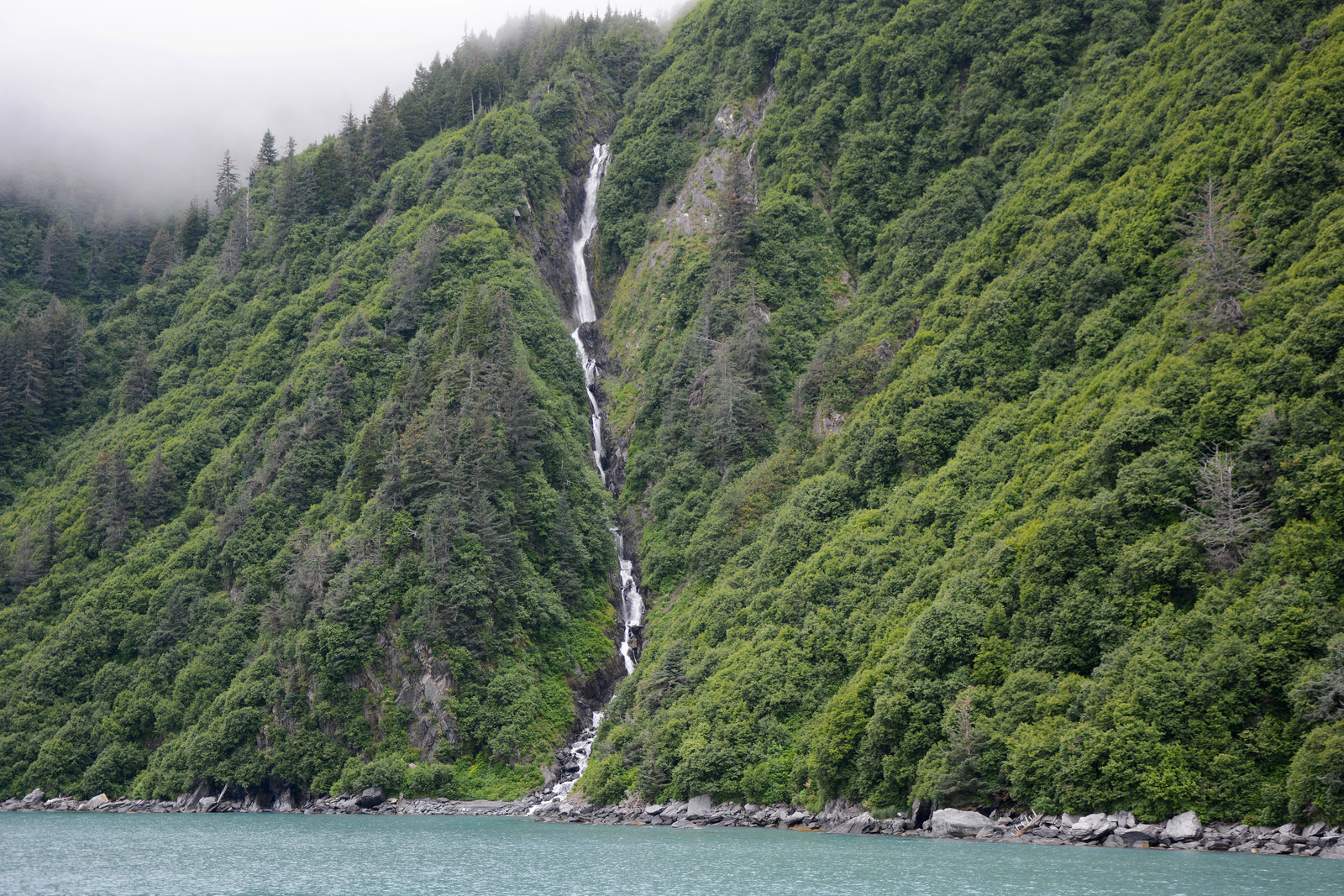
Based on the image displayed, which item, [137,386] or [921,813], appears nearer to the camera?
[921,813]

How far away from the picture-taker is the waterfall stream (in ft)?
A: 267

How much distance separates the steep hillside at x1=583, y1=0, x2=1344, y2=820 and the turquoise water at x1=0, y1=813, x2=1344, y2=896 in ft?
19.2

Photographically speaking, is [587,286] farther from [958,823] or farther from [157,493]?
[958,823]

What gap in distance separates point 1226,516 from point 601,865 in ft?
116

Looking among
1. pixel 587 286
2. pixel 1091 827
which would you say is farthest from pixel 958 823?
pixel 587 286

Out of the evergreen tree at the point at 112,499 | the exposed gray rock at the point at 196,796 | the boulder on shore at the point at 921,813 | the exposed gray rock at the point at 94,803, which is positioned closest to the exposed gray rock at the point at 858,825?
the boulder on shore at the point at 921,813

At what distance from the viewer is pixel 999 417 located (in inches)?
2852

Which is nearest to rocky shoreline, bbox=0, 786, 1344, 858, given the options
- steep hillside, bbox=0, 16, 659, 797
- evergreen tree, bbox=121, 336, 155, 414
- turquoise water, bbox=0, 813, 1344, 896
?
turquoise water, bbox=0, 813, 1344, 896

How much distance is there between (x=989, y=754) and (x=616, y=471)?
228ft

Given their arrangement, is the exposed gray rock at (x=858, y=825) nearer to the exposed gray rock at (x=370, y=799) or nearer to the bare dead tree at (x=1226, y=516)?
the bare dead tree at (x=1226, y=516)

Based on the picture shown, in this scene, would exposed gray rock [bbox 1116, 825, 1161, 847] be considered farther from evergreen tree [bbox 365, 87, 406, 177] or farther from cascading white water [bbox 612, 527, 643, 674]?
evergreen tree [bbox 365, 87, 406, 177]

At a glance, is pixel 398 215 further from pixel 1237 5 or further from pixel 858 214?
pixel 1237 5

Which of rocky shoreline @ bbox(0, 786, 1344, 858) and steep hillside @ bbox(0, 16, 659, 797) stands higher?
steep hillside @ bbox(0, 16, 659, 797)

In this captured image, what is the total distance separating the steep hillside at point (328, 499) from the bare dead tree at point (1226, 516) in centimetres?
5697
